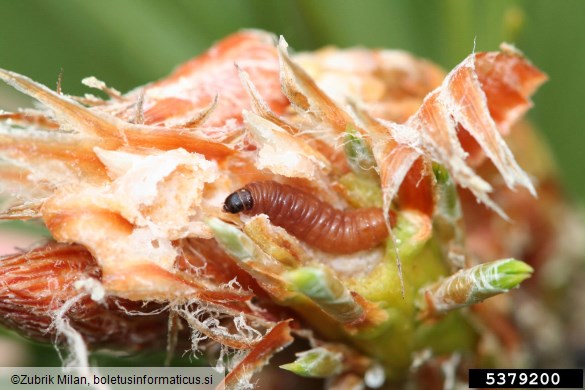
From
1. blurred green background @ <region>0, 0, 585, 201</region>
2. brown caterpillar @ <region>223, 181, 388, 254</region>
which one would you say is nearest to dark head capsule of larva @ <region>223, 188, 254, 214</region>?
brown caterpillar @ <region>223, 181, 388, 254</region>

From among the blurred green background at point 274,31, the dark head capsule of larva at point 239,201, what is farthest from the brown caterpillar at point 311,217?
the blurred green background at point 274,31

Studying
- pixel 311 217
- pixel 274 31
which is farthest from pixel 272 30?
pixel 311 217

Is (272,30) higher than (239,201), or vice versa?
(272,30)

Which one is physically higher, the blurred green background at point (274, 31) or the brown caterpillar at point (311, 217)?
the blurred green background at point (274, 31)

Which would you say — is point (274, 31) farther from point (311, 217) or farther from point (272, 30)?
point (311, 217)

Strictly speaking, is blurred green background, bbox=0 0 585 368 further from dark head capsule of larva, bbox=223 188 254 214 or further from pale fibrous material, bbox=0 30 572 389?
dark head capsule of larva, bbox=223 188 254 214

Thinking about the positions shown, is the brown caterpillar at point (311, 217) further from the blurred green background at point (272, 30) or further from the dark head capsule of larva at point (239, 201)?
the blurred green background at point (272, 30)
